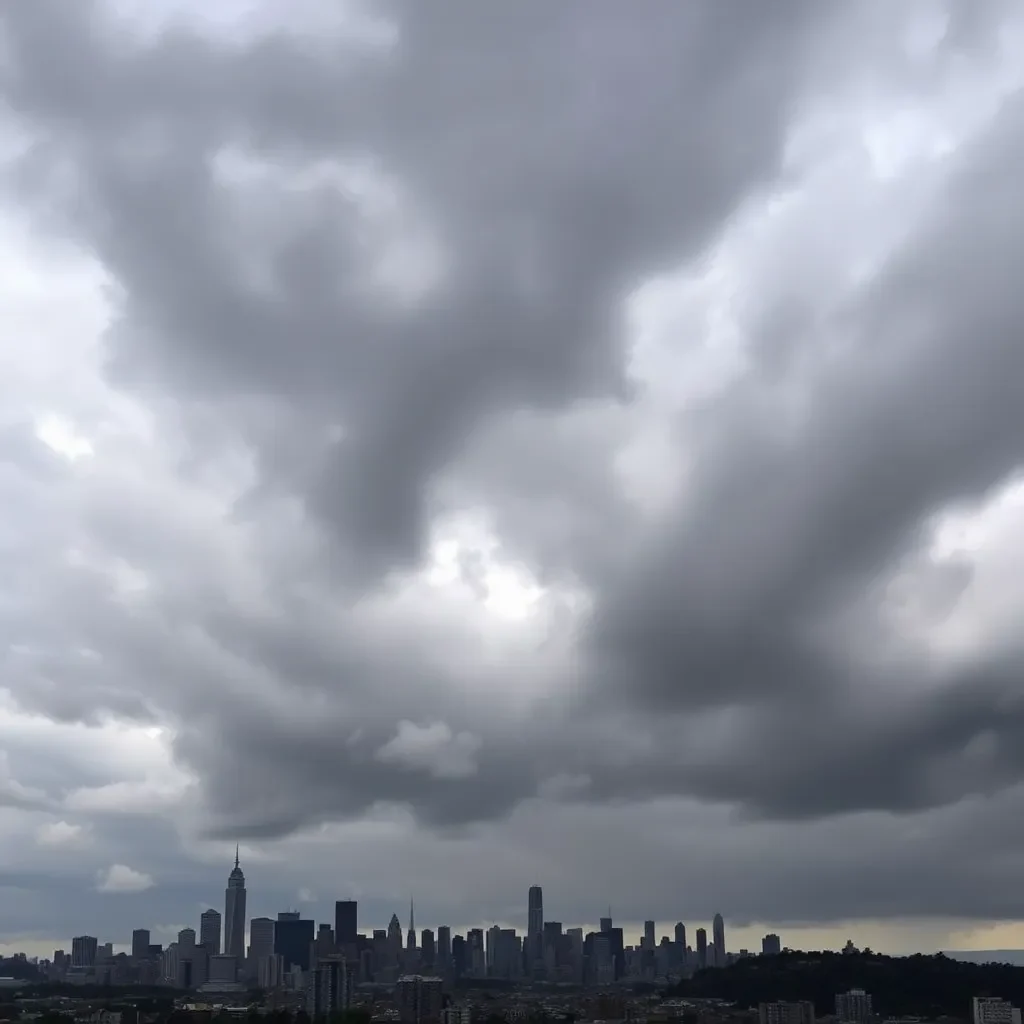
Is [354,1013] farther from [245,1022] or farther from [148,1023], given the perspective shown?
[148,1023]

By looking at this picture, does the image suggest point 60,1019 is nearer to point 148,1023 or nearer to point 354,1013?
point 148,1023

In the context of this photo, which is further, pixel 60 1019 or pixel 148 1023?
pixel 148 1023

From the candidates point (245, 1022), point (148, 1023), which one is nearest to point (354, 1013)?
point (245, 1022)

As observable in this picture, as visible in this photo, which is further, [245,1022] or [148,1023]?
[148,1023]

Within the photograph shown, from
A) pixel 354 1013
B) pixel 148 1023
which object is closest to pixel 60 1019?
pixel 148 1023

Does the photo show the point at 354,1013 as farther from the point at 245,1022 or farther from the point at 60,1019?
the point at 60,1019
